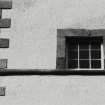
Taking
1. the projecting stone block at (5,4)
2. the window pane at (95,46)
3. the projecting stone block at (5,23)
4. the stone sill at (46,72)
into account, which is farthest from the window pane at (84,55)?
the projecting stone block at (5,4)

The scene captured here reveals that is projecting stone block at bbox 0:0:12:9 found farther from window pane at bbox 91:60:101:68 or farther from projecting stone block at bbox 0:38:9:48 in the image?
window pane at bbox 91:60:101:68

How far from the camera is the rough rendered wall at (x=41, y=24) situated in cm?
885

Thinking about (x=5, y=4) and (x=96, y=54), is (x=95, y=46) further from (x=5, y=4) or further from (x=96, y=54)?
(x=5, y=4)

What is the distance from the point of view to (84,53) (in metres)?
9.08

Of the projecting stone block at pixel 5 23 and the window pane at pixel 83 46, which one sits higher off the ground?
the projecting stone block at pixel 5 23

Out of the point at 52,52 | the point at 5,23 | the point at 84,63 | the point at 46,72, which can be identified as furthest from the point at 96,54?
the point at 5,23

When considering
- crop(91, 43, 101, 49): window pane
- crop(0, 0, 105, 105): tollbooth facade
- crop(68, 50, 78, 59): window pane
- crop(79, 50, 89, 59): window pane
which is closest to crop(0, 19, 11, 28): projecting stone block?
crop(0, 0, 105, 105): tollbooth facade
